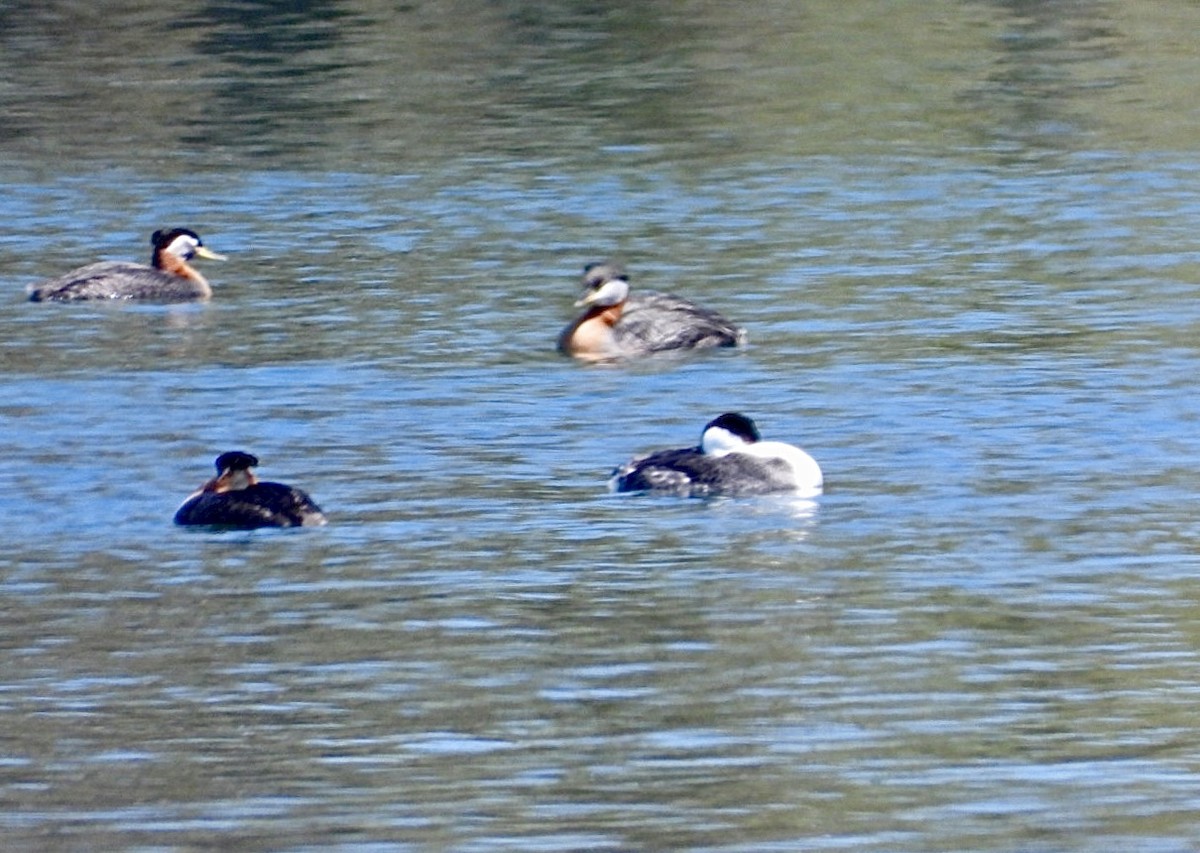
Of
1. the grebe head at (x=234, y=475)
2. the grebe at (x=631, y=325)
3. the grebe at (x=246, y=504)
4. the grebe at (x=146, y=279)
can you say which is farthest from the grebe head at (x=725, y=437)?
the grebe at (x=146, y=279)

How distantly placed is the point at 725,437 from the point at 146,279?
1016 centimetres

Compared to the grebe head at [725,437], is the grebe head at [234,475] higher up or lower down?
higher up

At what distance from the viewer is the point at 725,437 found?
1666 cm

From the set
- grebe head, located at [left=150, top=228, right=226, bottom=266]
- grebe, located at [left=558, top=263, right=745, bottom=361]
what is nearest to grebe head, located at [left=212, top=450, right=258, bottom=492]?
grebe, located at [left=558, top=263, right=745, bottom=361]

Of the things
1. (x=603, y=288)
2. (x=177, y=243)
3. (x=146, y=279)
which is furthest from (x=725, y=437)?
(x=177, y=243)

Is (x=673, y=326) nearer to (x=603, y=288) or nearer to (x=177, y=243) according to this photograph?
(x=603, y=288)

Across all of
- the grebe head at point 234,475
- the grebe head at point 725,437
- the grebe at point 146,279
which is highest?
the grebe head at point 234,475

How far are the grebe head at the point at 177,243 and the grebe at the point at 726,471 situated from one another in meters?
10.2

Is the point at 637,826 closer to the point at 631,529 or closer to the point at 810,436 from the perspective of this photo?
the point at 631,529

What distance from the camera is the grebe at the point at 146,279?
25125 mm

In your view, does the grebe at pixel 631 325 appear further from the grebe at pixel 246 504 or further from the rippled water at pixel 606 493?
the grebe at pixel 246 504

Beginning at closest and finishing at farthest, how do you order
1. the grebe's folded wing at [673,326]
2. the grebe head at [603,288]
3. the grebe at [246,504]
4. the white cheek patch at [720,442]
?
1. the grebe at [246,504]
2. the white cheek patch at [720,442]
3. the grebe's folded wing at [673,326]
4. the grebe head at [603,288]

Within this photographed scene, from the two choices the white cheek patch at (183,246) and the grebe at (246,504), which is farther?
the white cheek patch at (183,246)

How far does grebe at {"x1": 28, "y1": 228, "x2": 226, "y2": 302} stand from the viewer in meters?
25.1
